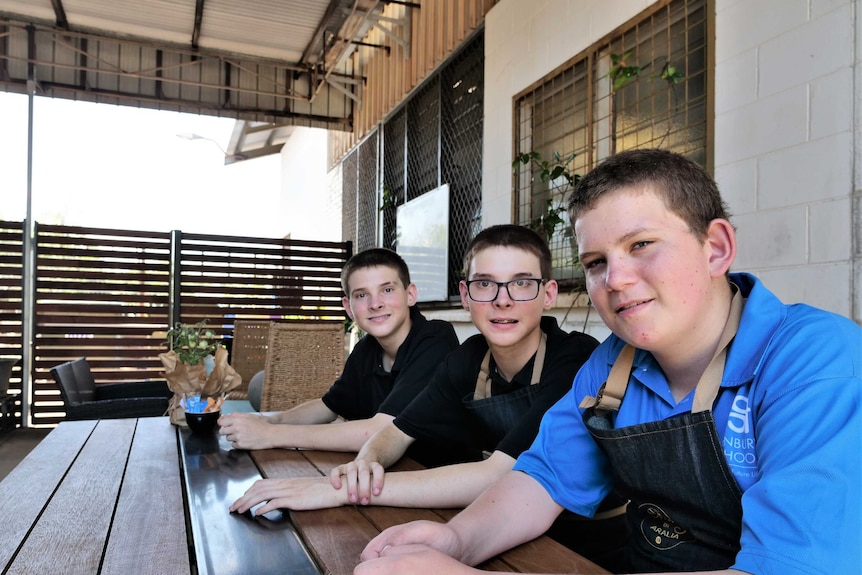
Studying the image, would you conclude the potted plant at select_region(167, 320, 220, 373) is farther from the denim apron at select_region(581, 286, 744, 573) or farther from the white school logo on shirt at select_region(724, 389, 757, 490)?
the white school logo on shirt at select_region(724, 389, 757, 490)

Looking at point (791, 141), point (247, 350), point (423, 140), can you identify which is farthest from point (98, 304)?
point (791, 141)

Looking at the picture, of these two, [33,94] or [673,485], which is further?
Result: [33,94]

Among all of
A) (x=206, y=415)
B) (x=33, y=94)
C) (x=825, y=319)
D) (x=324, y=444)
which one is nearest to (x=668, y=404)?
(x=825, y=319)

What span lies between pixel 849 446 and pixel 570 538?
2.78 feet

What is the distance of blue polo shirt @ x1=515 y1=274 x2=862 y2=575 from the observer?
684 mm

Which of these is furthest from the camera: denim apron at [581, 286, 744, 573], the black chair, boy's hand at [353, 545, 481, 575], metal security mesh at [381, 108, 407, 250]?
metal security mesh at [381, 108, 407, 250]

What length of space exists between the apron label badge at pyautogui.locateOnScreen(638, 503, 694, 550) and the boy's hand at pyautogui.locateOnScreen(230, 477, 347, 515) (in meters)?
0.59

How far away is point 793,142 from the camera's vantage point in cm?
224

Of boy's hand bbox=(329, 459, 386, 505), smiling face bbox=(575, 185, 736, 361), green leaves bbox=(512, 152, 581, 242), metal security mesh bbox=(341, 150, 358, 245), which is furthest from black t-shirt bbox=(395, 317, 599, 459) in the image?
metal security mesh bbox=(341, 150, 358, 245)

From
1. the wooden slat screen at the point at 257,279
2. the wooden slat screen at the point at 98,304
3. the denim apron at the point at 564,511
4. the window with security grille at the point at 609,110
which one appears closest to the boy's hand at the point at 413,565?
the denim apron at the point at 564,511

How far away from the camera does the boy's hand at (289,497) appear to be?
1.19 meters

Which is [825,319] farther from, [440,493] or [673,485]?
[440,493]

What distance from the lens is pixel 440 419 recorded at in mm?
1661

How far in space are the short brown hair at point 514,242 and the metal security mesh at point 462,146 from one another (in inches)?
126
